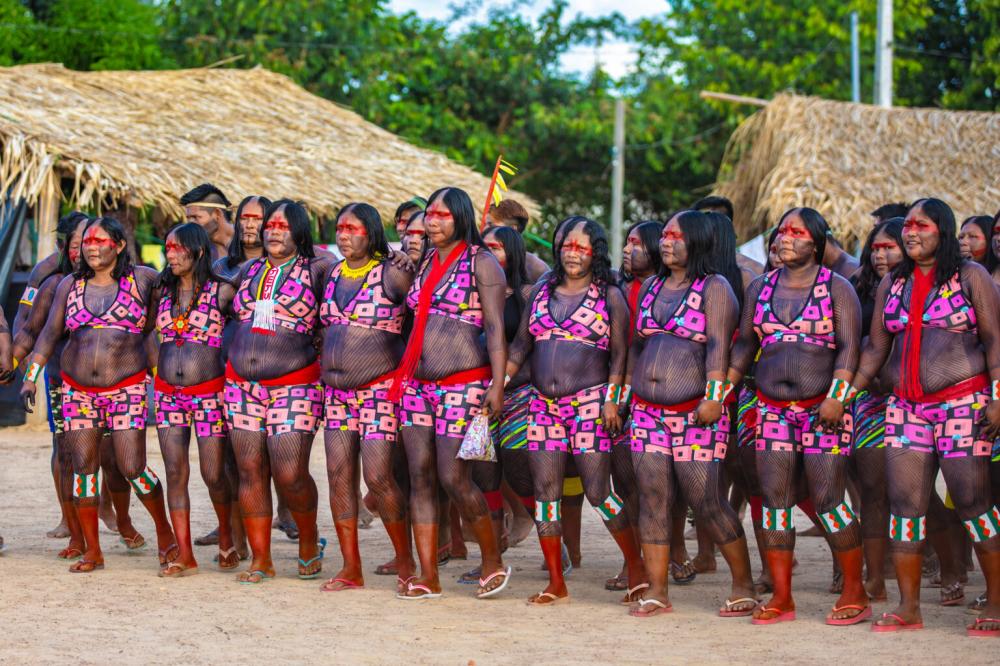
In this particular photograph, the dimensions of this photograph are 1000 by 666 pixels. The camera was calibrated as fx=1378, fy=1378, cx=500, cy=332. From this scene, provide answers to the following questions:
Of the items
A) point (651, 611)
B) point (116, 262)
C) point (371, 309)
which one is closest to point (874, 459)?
point (651, 611)

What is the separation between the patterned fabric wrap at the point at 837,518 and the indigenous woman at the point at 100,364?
141 inches

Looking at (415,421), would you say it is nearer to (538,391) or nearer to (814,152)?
(538,391)

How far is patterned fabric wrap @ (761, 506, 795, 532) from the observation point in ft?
20.9

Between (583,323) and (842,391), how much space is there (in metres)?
1.32

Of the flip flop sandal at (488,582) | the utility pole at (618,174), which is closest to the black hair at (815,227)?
the flip flop sandal at (488,582)

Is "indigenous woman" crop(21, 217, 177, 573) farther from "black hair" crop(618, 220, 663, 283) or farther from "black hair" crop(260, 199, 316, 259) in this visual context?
"black hair" crop(618, 220, 663, 283)

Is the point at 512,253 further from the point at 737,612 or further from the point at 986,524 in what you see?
the point at 986,524

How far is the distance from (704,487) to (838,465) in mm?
622

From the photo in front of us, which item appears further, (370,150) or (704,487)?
(370,150)

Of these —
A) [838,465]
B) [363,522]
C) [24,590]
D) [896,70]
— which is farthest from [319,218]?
[896,70]

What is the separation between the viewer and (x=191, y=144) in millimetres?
15336

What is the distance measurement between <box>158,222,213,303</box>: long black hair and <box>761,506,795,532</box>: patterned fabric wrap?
319 centimetres

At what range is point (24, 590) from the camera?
6984 millimetres

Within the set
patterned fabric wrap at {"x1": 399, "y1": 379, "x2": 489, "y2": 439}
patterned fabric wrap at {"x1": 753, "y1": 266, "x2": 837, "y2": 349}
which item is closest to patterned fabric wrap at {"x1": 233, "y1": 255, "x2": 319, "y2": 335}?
patterned fabric wrap at {"x1": 399, "y1": 379, "x2": 489, "y2": 439}
